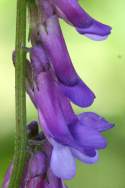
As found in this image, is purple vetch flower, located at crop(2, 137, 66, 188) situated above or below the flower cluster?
below

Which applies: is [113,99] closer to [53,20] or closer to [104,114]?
[104,114]

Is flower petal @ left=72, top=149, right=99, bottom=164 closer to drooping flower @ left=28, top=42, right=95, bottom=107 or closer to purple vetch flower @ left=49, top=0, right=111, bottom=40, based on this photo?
drooping flower @ left=28, top=42, right=95, bottom=107

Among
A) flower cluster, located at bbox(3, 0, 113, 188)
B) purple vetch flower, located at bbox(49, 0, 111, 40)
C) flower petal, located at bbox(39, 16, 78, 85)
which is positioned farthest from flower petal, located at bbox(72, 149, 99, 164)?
purple vetch flower, located at bbox(49, 0, 111, 40)

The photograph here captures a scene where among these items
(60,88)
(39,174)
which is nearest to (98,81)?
(39,174)

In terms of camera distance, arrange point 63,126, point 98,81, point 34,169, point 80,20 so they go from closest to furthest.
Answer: point 80,20
point 63,126
point 34,169
point 98,81

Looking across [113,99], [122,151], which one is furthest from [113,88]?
[122,151]

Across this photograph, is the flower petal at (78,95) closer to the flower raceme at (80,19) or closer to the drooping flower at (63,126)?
the drooping flower at (63,126)

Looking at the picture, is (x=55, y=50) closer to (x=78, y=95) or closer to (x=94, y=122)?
(x=78, y=95)
